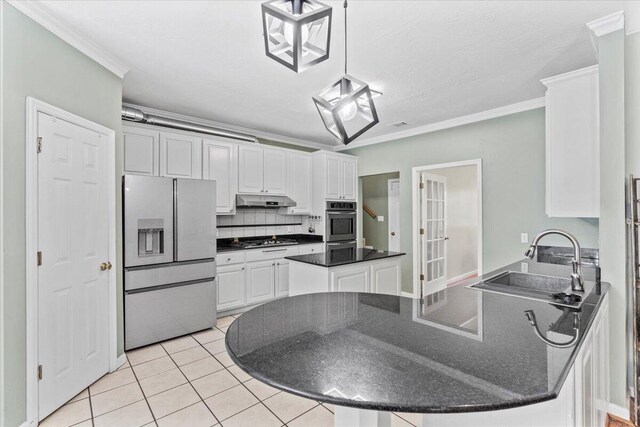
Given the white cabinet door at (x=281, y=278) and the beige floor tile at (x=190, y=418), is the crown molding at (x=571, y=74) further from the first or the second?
the beige floor tile at (x=190, y=418)

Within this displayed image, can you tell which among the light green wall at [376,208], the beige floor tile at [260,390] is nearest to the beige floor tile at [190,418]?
the beige floor tile at [260,390]

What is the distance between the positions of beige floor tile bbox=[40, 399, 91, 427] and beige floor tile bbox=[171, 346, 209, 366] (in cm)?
72

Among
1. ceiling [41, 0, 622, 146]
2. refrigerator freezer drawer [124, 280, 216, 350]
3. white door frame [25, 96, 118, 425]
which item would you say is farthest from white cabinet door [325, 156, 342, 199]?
white door frame [25, 96, 118, 425]

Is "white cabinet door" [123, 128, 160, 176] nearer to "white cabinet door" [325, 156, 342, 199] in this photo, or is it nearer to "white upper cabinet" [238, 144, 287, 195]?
"white upper cabinet" [238, 144, 287, 195]

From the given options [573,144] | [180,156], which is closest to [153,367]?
[180,156]

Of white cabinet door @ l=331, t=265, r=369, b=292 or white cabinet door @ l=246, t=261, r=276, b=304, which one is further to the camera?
white cabinet door @ l=246, t=261, r=276, b=304

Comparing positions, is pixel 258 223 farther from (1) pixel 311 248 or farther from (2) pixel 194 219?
(2) pixel 194 219

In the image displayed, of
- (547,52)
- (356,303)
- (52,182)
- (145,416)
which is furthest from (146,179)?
(547,52)

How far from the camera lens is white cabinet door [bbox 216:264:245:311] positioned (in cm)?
379

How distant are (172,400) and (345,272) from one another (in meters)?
1.65

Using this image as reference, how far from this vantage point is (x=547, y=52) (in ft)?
7.95

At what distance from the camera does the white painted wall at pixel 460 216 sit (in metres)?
5.89

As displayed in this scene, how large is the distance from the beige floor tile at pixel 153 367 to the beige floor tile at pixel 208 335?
454mm

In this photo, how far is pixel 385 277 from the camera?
3.39 meters
